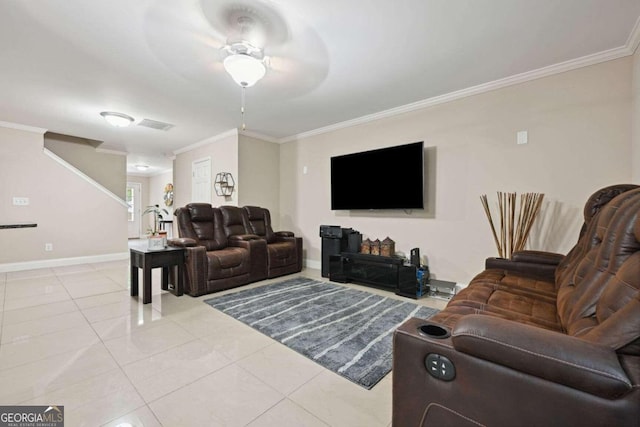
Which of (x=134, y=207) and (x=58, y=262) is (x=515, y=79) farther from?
(x=134, y=207)

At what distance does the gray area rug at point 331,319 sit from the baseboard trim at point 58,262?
3.93 meters

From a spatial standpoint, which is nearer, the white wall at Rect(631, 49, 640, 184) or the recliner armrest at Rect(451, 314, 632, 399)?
the recliner armrest at Rect(451, 314, 632, 399)

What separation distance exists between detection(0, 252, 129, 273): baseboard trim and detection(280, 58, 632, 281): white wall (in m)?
5.06

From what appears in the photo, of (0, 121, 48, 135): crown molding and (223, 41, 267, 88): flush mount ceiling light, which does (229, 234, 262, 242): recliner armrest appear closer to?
(223, 41, 267, 88): flush mount ceiling light

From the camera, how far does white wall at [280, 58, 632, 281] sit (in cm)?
252

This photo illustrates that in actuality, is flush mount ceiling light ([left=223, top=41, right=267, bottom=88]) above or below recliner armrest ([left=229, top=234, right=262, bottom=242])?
above

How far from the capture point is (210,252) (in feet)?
11.7

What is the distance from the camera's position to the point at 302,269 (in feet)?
15.7

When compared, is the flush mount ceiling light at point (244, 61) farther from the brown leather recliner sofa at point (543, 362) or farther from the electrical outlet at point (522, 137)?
the electrical outlet at point (522, 137)

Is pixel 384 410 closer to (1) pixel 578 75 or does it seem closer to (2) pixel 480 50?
(2) pixel 480 50

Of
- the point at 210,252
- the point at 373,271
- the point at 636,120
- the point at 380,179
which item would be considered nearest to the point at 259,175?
the point at 210,252

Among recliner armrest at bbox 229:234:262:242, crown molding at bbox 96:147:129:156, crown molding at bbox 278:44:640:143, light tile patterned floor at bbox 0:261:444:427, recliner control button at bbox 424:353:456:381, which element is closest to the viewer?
recliner control button at bbox 424:353:456:381

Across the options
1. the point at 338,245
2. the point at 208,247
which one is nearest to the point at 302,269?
the point at 338,245

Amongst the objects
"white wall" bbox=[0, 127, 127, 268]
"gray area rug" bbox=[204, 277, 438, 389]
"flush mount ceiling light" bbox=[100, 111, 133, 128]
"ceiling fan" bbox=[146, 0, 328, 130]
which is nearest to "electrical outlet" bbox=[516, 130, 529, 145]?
"gray area rug" bbox=[204, 277, 438, 389]
